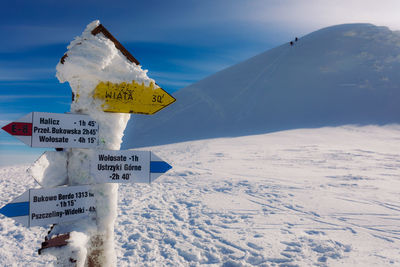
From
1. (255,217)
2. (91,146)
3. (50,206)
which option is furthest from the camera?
(255,217)

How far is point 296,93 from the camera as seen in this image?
27578mm

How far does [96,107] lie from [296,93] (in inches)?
1082

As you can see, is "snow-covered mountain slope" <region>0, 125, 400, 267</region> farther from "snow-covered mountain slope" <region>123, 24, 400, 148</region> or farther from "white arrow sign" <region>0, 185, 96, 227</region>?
"snow-covered mountain slope" <region>123, 24, 400, 148</region>

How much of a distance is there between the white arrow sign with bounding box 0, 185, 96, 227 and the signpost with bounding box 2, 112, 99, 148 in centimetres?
39

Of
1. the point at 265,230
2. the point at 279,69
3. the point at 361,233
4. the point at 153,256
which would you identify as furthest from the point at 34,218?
the point at 279,69

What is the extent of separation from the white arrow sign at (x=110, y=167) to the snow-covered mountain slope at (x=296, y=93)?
17.9 m

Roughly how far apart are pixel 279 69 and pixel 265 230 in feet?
99.4

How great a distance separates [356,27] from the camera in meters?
36.9

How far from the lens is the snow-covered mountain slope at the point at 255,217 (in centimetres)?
413

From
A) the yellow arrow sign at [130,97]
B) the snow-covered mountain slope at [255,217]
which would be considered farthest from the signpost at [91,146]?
the snow-covered mountain slope at [255,217]

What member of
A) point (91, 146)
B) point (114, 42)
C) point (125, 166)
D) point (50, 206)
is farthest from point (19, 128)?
point (114, 42)

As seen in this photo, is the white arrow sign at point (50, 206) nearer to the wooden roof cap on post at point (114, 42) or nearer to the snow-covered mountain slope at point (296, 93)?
the wooden roof cap on post at point (114, 42)

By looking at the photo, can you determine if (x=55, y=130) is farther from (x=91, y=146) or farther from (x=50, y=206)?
(x=50, y=206)

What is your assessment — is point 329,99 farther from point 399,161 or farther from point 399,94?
point 399,161
